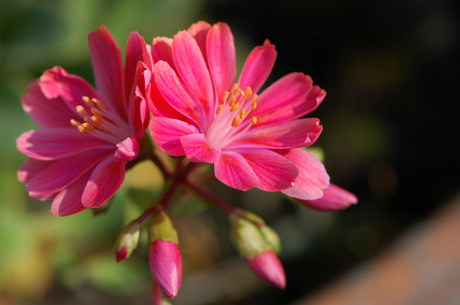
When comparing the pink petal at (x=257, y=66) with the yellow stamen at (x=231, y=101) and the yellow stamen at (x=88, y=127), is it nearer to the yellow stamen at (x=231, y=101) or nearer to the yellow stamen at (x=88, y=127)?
the yellow stamen at (x=231, y=101)

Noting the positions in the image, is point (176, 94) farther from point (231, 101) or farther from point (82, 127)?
point (82, 127)

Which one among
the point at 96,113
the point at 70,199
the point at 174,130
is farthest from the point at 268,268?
the point at 96,113

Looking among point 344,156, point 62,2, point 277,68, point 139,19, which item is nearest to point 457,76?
point 344,156

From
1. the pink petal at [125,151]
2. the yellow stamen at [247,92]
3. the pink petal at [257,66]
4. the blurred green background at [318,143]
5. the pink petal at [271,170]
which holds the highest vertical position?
the pink petal at [257,66]

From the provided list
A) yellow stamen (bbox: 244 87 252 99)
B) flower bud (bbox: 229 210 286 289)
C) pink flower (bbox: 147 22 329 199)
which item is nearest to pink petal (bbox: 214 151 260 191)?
pink flower (bbox: 147 22 329 199)

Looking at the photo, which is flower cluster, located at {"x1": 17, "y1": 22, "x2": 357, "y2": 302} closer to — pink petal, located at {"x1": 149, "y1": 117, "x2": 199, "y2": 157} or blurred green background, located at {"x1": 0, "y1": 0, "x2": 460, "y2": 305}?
pink petal, located at {"x1": 149, "y1": 117, "x2": 199, "y2": 157}

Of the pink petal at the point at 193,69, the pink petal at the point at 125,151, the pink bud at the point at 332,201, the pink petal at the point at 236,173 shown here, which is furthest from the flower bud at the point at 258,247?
the pink petal at the point at 125,151

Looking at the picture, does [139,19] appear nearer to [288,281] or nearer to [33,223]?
[33,223]
